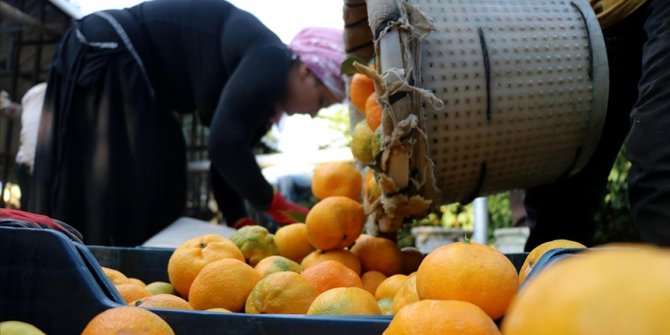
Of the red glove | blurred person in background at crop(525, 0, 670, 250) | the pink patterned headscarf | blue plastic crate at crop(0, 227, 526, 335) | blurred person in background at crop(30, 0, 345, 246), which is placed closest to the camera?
blue plastic crate at crop(0, 227, 526, 335)

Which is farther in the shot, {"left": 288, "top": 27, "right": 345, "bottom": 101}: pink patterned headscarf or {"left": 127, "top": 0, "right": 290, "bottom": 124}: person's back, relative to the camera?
{"left": 288, "top": 27, "right": 345, "bottom": 101}: pink patterned headscarf

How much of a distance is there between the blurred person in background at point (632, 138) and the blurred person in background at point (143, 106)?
1.20 m

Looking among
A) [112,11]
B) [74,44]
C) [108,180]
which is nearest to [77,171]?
[108,180]

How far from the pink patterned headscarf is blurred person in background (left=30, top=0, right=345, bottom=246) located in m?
0.16

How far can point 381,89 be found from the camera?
1.15 meters

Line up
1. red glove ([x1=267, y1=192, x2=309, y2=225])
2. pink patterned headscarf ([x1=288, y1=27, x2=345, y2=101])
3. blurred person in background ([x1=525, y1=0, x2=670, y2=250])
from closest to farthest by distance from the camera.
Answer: blurred person in background ([x1=525, y1=0, x2=670, y2=250]) < red glove ([x1=267, y1=192, x2=309, y2=225]) < pink patterned headscarf ([x1=288, y1=27, x2=345, y2=101])

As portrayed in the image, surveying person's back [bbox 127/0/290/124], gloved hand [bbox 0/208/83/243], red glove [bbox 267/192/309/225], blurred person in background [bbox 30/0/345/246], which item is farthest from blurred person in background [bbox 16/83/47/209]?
gloved hand [bbox 0/208/83/243]

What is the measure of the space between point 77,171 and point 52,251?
71.4 inches

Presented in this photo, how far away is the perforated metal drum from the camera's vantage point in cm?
114

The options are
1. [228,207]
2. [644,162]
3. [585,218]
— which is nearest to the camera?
[644,162]

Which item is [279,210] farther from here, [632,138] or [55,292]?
[55,292]

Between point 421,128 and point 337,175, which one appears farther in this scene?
point 337,175

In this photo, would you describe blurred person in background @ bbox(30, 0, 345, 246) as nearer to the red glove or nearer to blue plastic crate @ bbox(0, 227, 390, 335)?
the red glove

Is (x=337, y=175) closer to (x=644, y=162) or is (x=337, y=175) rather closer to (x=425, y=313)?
(x=644, y=162)
